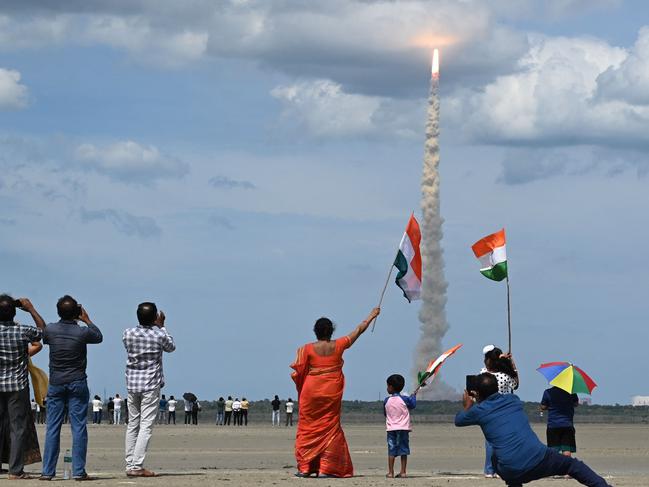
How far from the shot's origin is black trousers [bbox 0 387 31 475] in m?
16.1

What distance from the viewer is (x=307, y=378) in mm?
17203

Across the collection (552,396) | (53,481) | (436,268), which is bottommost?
(53,481)

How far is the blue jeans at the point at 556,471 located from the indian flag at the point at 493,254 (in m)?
8.90

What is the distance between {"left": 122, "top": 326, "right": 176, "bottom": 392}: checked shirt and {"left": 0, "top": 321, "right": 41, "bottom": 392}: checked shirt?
1028mm

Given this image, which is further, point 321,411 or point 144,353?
point 321,411

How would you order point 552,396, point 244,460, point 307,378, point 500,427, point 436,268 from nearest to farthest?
point 500,427 → point 307,378 → point 552,396 → point 244,460 → point 436,268

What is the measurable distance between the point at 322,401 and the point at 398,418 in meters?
1.42

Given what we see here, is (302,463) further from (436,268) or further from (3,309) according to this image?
(436,268)

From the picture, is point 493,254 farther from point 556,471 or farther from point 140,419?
point 556,471

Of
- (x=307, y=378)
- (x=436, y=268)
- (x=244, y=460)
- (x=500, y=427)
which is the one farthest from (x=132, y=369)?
(x=436, y=268)

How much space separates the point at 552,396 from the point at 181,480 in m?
5.03

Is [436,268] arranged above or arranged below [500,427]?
above

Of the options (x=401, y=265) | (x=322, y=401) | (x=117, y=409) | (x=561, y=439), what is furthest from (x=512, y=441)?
(x=117, y=409)

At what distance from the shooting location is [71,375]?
1584 centimetres
